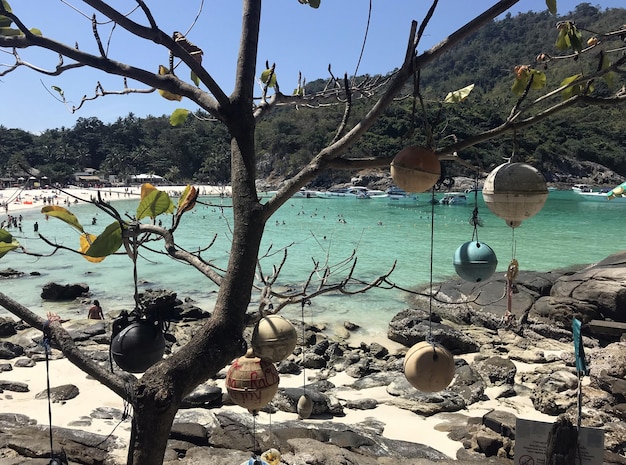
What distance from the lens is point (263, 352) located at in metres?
2.09

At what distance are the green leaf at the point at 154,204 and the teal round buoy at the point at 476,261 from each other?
1.71 meters

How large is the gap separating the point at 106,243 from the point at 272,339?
2.58 feet

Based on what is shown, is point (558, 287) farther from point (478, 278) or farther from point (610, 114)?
point (610, 114)

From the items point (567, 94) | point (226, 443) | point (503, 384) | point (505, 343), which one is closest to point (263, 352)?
point (567, 94)

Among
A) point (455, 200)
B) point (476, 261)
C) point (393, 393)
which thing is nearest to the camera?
point (476, 261)

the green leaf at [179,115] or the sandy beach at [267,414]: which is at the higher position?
the green leaf at [179,115]

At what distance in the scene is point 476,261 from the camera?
2.76 meters

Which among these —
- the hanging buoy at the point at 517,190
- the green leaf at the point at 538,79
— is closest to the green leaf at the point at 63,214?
the hanging buoy at the point at 517,190

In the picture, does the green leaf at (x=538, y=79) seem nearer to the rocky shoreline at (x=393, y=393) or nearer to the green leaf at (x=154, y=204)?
the rocky shoreline at (x=393, y=393)

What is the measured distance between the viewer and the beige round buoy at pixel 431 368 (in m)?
2.21

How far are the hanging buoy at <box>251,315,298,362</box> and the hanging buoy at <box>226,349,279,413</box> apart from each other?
1.6 inches

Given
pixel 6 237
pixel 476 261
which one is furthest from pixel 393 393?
pixel 6 237

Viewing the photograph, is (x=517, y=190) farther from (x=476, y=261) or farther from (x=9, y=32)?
(x=9, y=32)

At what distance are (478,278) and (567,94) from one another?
1142mm
